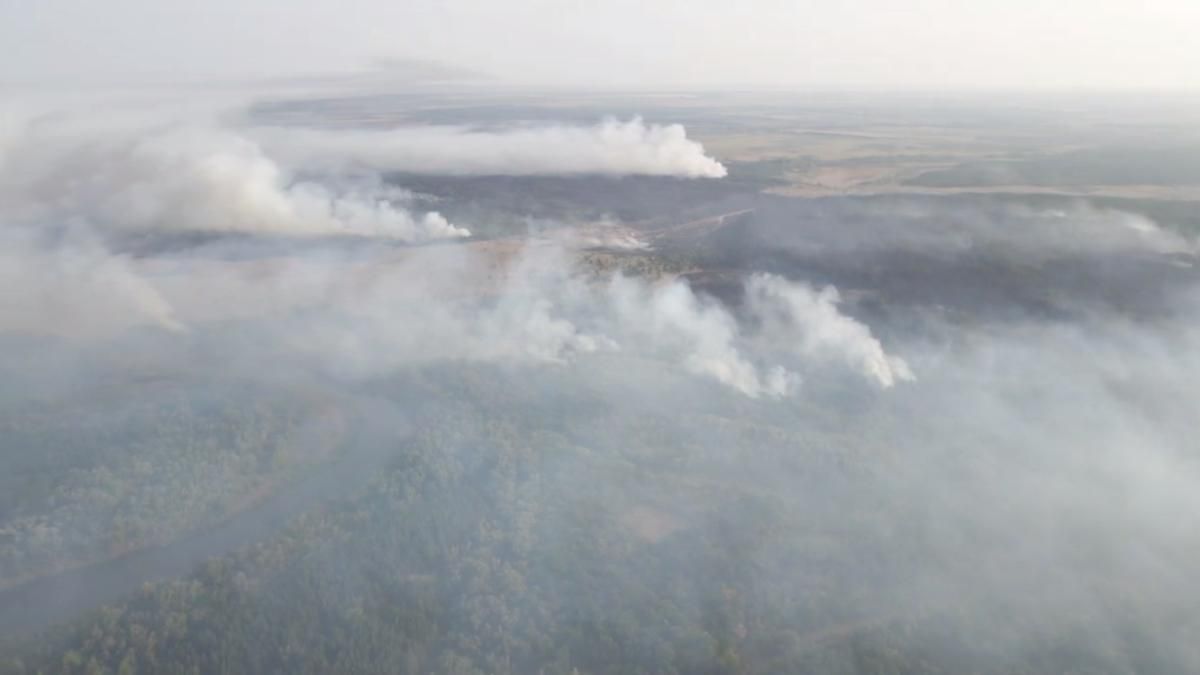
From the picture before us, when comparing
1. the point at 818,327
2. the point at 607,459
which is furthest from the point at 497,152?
the point at 607,459

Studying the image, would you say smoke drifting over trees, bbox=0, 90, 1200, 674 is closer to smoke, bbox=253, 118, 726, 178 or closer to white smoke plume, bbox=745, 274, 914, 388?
white smoke plume, bbox=745, 274, 914, 388

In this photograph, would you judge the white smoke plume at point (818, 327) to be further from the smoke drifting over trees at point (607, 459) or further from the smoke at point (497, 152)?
the smoke at point (497, 152)

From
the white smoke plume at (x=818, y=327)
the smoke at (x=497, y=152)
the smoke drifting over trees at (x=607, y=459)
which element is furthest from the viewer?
the smoke at (x=497, y=152)

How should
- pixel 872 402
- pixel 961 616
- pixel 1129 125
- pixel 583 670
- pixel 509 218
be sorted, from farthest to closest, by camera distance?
pixel 1129 125, pixel 509 218, pixel 872 402, pixel 961 616, pixel 583 670

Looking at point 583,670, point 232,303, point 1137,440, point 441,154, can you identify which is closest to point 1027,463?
point 1137,440

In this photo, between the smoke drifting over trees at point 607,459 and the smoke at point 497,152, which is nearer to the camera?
the smoke drifting over trees at point 607,459

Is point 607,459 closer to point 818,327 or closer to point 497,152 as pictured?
point 818,327

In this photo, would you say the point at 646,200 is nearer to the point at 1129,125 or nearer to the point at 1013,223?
the point at 1013,223

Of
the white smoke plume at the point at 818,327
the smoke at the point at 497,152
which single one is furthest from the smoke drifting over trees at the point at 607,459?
the smoke at the point at 497,152
